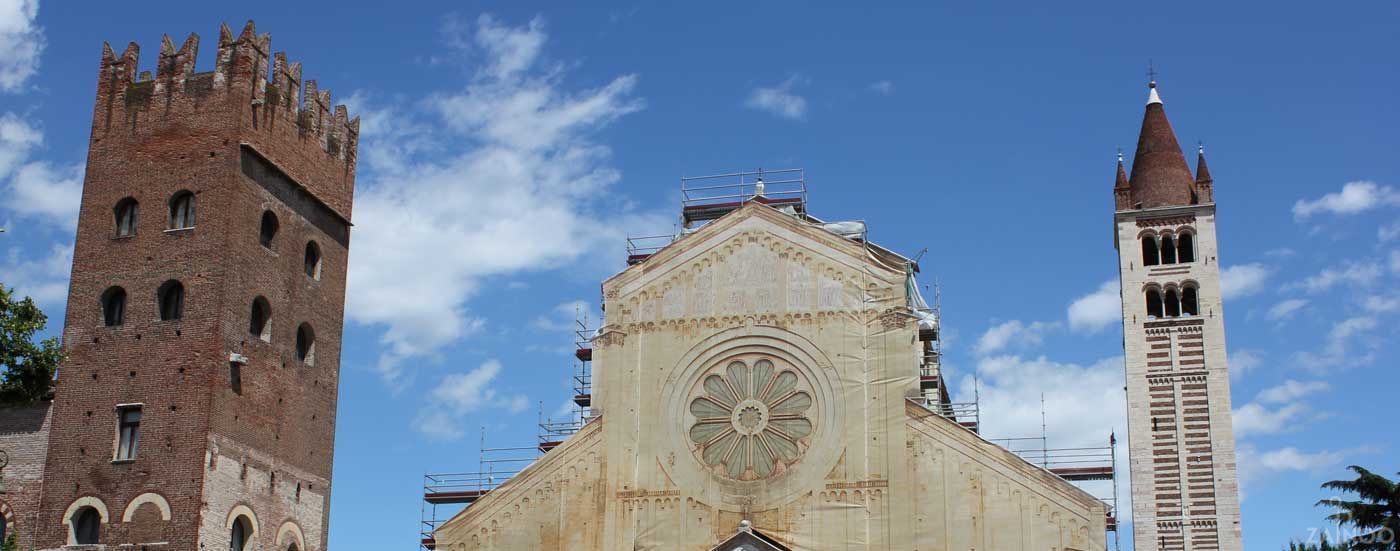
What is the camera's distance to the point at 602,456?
116 feet

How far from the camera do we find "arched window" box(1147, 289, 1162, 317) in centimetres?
3756

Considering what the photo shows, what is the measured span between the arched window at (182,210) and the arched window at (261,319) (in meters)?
2.53

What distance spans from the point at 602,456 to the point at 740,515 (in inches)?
147

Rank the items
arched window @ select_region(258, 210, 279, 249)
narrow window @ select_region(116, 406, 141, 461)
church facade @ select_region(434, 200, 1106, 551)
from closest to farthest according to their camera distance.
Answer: church facade @ select_region(434, 200, 1106, 551) → narrow window @ select_region(116, 406, 141, 461) → arched window @ select_region(258, 210, 279, 249)

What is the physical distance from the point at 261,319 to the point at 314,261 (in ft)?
9.68

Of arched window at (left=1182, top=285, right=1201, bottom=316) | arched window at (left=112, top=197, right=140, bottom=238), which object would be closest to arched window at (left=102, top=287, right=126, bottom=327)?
arched window at (left=112, top=197, right=140, bottom=238)

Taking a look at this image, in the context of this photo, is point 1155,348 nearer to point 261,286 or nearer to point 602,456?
point 602,456

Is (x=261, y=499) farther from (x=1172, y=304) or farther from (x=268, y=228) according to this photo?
(x=1172, y=304)

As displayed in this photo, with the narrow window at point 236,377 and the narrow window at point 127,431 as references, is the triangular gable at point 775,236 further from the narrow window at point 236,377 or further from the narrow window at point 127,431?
the narrow window at point 127,431

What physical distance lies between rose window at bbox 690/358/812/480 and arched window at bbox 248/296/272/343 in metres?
10.8

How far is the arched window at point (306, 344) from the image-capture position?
125 ft

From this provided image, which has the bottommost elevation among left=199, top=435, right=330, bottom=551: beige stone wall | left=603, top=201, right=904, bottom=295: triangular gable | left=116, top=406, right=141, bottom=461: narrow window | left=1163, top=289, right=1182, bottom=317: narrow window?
left=199, top=435, right=330, bottom=551: beige stone wall

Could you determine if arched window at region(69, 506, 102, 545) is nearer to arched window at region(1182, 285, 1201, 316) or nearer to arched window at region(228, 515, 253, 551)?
arched window at region(228, 515, 253, 551)

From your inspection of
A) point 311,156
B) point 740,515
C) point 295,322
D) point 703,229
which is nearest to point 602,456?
point 740,515
